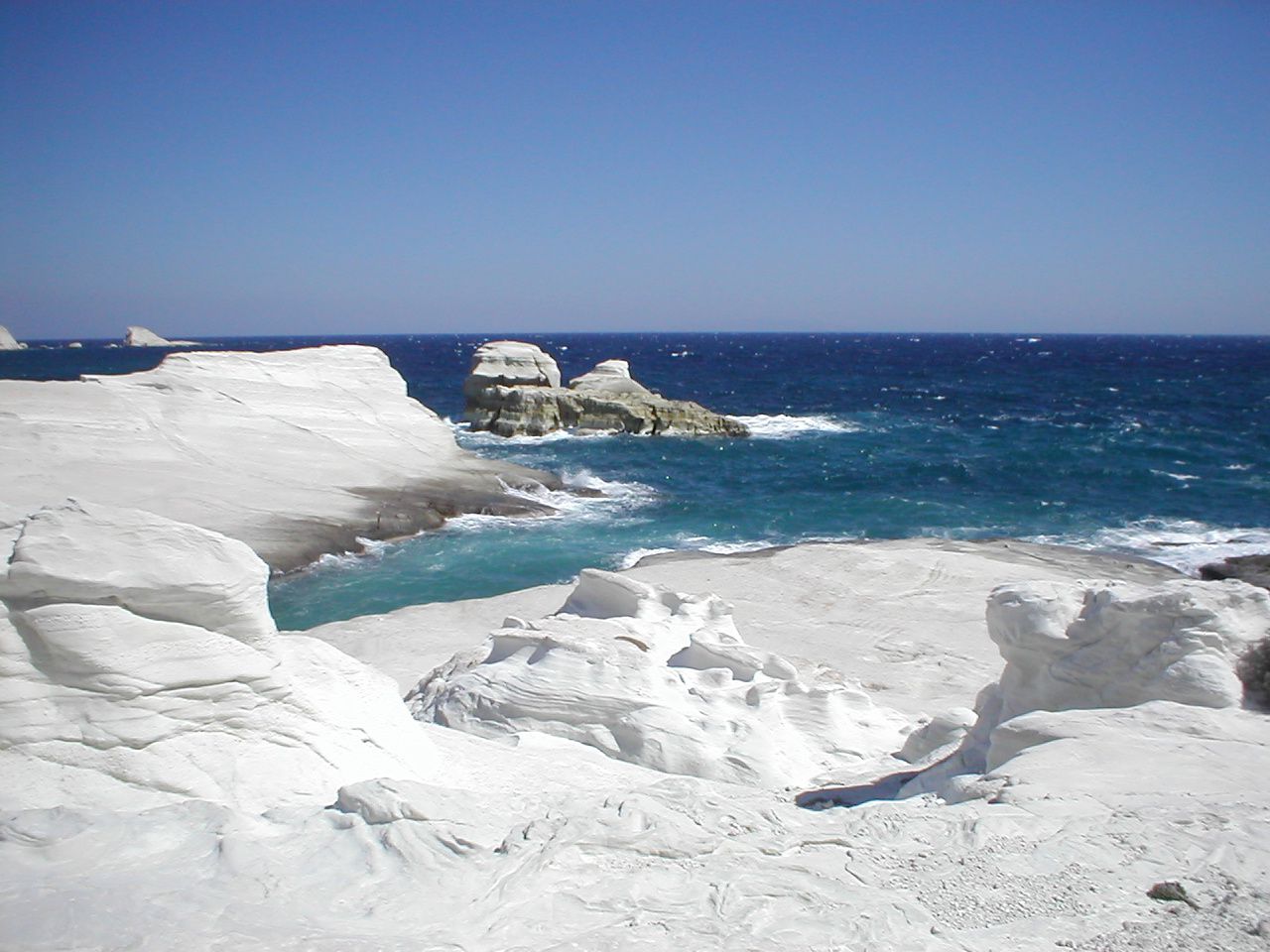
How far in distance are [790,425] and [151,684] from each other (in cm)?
4309

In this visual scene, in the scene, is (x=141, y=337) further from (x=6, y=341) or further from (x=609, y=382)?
(x=609, y=382)

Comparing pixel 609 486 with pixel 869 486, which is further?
pixel 869 486

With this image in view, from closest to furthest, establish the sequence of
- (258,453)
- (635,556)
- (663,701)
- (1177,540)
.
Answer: (663,701), (635,556), (1177,540), (258,453)

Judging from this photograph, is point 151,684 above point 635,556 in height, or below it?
above

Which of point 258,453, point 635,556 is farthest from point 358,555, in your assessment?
point 635,556

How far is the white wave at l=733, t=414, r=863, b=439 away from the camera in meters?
44.7

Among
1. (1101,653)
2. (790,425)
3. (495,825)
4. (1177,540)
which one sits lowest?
(1177,540)

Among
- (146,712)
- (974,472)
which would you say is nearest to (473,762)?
(146,712)

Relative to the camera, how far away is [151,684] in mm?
6219

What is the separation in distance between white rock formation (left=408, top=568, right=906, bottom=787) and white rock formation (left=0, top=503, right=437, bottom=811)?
2542mm

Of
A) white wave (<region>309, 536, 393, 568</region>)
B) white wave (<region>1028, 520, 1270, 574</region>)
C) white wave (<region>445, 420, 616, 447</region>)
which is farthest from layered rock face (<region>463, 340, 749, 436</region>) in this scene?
white wave (<region>1028, 520, 1270, 574</region>)

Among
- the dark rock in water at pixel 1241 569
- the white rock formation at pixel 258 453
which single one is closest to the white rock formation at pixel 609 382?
the white rock formation at pixel 258 453

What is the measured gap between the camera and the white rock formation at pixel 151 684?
5828 mm

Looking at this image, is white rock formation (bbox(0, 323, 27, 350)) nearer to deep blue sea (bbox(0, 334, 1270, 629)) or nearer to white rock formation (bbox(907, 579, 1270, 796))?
deep blue sea (bbox(0, 334, 1270, 629))
